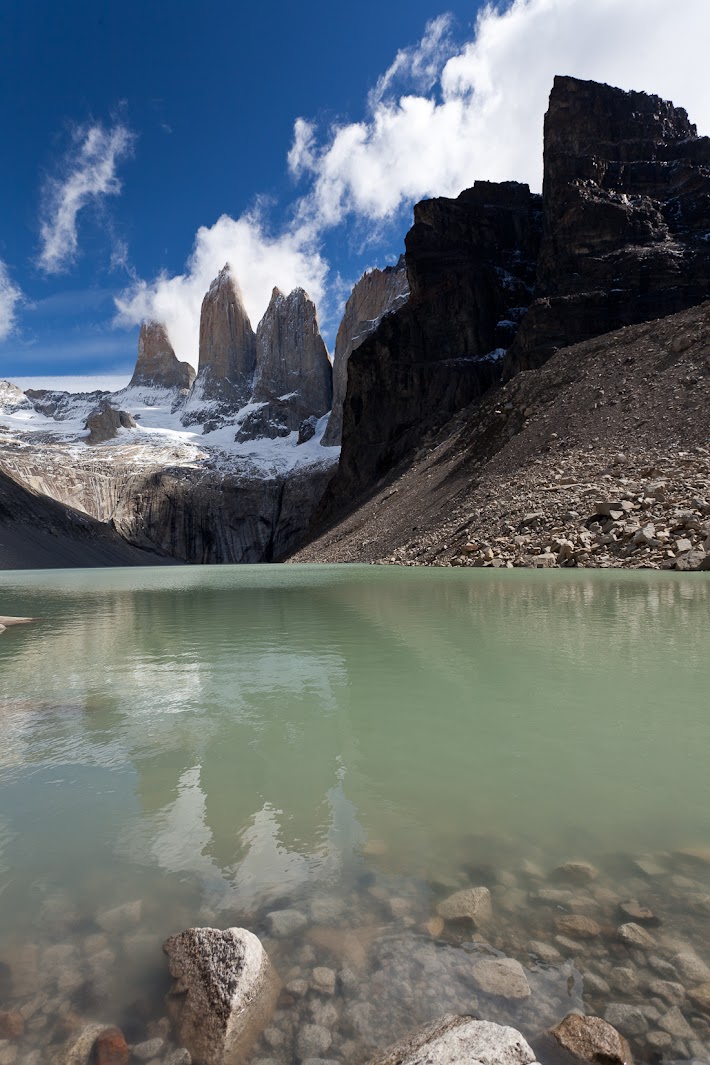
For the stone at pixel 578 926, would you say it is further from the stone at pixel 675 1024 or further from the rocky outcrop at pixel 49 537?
the rocky outcrop at pixel 49 537

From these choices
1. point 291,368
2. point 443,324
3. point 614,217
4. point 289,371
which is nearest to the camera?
point 614,217

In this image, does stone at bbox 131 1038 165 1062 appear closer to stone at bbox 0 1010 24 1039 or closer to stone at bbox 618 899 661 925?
stone at bbox 0 1010 24 1039

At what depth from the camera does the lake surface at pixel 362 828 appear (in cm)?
247

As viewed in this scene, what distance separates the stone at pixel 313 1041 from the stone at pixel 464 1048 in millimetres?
206

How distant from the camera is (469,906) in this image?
2.94 meters

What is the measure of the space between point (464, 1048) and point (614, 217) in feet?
226

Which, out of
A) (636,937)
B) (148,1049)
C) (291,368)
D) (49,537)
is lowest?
(148,1049)

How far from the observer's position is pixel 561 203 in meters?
61.1

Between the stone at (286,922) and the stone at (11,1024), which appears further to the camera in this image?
the stone at (286,922)

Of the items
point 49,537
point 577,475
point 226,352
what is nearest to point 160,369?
point 226,352

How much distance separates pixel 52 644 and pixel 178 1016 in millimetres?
10131

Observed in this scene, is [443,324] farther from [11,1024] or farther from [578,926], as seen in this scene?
[11,1024]

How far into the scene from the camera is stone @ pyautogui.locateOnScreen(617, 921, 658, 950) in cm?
262

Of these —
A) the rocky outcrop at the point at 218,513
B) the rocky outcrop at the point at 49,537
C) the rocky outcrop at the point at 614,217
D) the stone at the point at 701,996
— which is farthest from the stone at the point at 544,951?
the rocky outcrop at the point at 218,513
